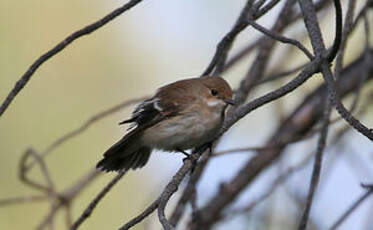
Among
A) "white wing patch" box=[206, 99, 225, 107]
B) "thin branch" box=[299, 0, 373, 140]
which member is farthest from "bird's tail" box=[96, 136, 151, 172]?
"thin branch" box=[299, 0, 373, 140]

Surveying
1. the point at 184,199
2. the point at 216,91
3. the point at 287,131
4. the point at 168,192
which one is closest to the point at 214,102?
the point at 216,91

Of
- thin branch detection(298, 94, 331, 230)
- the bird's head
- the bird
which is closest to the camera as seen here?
thin branch detection(298, 94, 331, 230)

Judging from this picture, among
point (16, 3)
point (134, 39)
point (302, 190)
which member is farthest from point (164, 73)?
point (302, 190)

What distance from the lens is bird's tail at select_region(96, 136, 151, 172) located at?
3522 millimetres

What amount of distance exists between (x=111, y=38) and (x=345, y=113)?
472cm

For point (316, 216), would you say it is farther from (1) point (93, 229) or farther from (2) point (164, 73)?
(2) point (164, 73)

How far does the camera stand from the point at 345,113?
7.57ft

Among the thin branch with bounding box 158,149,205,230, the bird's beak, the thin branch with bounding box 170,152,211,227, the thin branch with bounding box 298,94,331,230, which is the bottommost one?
the thin branch with bounding box 298,94,331,230

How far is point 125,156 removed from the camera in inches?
144

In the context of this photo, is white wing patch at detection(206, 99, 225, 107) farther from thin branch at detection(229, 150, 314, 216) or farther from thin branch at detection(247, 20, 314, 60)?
thin branch at detection(247, 20, 314, 60)

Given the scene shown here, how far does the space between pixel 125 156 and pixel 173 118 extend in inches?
11.9

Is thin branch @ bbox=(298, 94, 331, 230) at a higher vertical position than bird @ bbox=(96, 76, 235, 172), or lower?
lower

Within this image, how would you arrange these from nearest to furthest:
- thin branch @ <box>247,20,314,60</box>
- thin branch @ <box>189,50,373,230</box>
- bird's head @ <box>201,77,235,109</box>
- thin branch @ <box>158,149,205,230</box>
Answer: thin branch @ <box>158,149,205,230</box>
thin branch @ <box>247,20,314,60</box>
bird's head @ <box>201,77,235,109</box>
thin branch @ <box>189,50,373,230</box>

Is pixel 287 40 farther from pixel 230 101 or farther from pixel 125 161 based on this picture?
pixel 125 161
